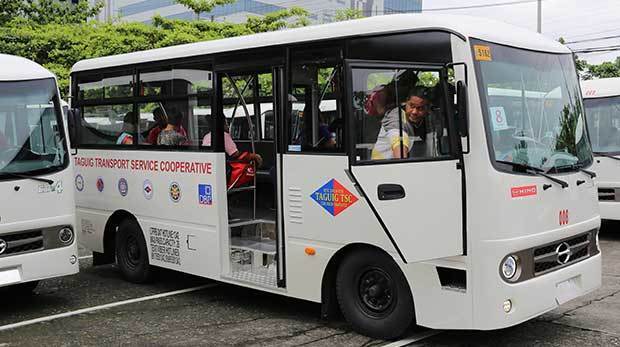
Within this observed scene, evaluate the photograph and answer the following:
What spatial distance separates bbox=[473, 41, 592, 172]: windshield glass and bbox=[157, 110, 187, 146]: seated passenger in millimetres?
3637

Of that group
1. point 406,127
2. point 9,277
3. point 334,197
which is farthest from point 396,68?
point 9,277

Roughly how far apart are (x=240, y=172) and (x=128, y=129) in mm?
1721

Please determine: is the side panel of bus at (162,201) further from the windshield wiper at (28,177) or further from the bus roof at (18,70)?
the bus roof at (18,70)

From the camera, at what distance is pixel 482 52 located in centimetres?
532

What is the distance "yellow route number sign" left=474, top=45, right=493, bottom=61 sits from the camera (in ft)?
17.3

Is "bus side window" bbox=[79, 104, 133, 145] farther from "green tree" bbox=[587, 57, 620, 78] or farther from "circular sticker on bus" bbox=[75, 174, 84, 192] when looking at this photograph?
"green tree" bbox=[587, 57, 620, 78]

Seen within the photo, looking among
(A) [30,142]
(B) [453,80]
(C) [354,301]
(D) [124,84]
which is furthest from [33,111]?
(B) [453,80]

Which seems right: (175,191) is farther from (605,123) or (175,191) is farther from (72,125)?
(605,123)

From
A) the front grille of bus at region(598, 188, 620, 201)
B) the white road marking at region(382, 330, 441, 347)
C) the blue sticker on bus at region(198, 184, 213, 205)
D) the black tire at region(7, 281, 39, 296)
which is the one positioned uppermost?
the blue sticker on bus at region(198, 184, 213, 205)

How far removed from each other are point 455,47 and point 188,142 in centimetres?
344

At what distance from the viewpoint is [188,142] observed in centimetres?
757

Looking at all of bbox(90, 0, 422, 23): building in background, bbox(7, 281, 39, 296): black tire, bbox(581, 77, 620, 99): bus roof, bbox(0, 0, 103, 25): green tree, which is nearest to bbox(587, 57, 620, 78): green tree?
bbox(581, 77, 620, 99): bus roof

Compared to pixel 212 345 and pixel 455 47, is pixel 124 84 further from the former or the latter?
pixel 455 47

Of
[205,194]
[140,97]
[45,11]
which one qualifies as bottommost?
[205,194]
